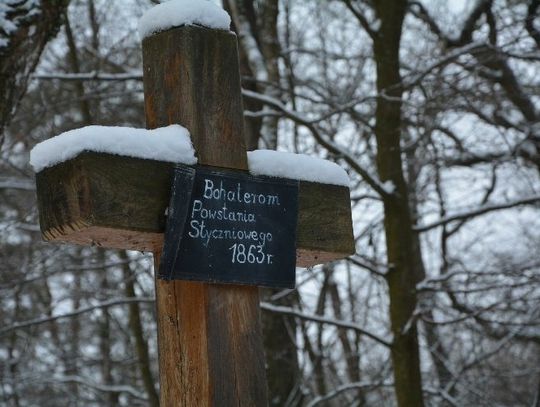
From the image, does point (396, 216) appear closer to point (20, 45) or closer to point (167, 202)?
point (20, 45)

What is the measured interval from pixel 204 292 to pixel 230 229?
17 centimetres

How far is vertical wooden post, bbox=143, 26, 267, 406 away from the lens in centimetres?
210

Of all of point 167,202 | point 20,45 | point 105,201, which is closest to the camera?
point 105,201

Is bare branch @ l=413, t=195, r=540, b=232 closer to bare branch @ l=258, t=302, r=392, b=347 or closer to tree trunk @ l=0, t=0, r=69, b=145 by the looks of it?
bare branch @ l=258, t=302, r=392, b=347

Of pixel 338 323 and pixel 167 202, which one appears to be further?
pixel 338 323

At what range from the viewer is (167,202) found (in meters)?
2.11

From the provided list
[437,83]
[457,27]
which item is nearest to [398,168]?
[437,83]

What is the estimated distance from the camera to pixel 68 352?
11.7m

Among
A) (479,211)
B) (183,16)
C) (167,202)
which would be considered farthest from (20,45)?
(479,211)

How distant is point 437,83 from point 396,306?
164 cm

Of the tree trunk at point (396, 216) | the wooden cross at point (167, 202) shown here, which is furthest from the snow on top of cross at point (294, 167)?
the tree trunk at point (396, 216)

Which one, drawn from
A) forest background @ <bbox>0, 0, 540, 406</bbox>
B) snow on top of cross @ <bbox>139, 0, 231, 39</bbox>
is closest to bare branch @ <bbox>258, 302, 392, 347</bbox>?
forest background @ <bbox>0, 0, 540, 406</bbox>

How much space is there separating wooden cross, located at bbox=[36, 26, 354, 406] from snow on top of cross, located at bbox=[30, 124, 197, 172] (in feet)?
0.07

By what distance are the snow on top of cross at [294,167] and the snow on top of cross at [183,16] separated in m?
0.38
